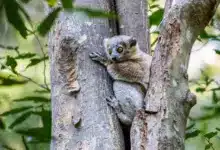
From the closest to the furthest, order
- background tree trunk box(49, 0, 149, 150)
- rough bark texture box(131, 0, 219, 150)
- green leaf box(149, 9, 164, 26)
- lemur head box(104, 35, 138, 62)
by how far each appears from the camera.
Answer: rough bark texture box(131, 0, 219, 150) → background tree trunk box(49, 0, 149, 150) → lemur head box(104, 35, 138, 62) → green leaf box(149, 9, 164, 26)

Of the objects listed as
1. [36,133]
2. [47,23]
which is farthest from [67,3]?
[36,133]

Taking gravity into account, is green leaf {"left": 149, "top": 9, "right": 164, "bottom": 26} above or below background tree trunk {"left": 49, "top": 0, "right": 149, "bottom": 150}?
above

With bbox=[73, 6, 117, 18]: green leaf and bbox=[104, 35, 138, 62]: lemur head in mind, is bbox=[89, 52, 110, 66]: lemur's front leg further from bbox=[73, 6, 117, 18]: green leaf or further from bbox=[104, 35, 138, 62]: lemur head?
bbox=[73, 6, 117, 18]: green leaf

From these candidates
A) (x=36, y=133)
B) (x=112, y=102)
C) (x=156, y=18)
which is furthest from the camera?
(x=156, y=18)

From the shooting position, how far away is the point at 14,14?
0.89 metres

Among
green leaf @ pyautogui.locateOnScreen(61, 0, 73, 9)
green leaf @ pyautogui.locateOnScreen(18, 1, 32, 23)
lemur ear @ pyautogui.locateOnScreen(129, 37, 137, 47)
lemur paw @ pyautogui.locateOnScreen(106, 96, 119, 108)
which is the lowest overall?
lemur paw @ pyautogui.locateOnScreen(106, 96, 119, 108)

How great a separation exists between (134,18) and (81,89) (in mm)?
690

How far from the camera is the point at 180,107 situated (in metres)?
2.59

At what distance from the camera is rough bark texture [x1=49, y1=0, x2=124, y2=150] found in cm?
279

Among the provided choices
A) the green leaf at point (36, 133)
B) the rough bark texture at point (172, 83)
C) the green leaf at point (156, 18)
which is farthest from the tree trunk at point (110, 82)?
the green leaf at point (36, 133)

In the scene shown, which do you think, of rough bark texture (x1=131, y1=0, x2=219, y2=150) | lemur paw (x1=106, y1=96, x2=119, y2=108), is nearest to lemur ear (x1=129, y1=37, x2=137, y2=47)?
lemur paw (x1=106, y1=96, x2=119, y2=108)

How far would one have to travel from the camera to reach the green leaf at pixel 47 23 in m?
0.87

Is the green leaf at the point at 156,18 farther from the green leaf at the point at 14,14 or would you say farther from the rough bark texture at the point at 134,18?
the green leaf at the point at 14,14

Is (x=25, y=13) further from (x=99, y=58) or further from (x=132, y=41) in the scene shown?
(x=132, y=41)
